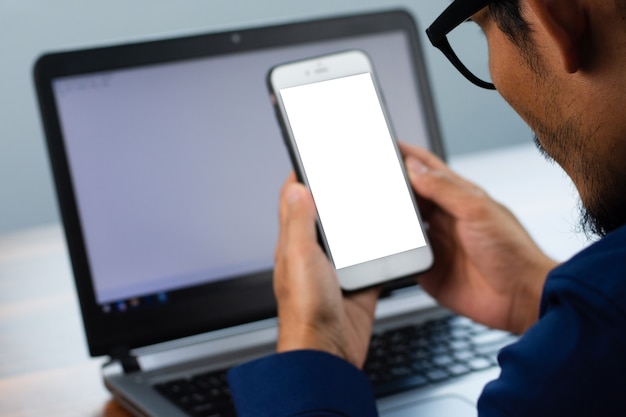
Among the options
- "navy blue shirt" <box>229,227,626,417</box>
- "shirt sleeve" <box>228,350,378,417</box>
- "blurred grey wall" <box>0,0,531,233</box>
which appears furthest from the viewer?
"blurred grey wall" <box>0,0,531,233</box>

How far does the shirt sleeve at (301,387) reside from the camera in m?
0.62

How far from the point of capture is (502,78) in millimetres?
562

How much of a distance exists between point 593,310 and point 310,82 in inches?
18.4

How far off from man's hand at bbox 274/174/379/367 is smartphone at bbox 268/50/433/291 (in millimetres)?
26

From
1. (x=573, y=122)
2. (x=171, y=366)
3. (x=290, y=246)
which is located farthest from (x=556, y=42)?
(x=171, y=366)

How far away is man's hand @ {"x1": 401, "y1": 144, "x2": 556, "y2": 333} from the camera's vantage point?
33.1 inches

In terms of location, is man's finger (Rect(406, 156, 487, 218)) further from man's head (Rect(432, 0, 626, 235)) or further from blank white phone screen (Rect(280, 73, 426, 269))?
man's head (Rect(432, 0, 626, 235))

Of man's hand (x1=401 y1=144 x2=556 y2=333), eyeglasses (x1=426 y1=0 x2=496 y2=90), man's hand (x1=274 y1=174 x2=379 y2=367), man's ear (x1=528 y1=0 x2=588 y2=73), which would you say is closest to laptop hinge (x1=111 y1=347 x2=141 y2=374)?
man's hand (x1=274 y1=174 x2=379 y2=367)

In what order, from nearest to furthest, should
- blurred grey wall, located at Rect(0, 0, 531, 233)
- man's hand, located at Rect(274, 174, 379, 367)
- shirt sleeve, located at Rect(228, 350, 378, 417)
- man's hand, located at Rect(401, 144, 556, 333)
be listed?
shirt sleeve, located at Rect(228, 350, 378, 417) → man's hand, located at Rect(274, 174, 379, 367) → man's hand, located at Rect(401, 144, 556, 333) → blurred grey wall, located at Rect(0, 0, 531, 233)

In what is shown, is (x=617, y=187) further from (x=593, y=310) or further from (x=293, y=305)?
(x=293, y=305)

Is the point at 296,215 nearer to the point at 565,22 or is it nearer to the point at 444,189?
the point at 444,189

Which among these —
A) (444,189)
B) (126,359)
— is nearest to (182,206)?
(126,359)

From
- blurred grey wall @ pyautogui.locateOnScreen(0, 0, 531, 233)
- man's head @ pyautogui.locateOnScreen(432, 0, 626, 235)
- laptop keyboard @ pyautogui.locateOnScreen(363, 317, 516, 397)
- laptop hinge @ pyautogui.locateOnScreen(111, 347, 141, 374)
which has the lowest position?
laptop keyboard @ pyautogui.locateOnScreen(363, 317, 516, 397)

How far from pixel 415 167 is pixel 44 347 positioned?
0.44 meters
